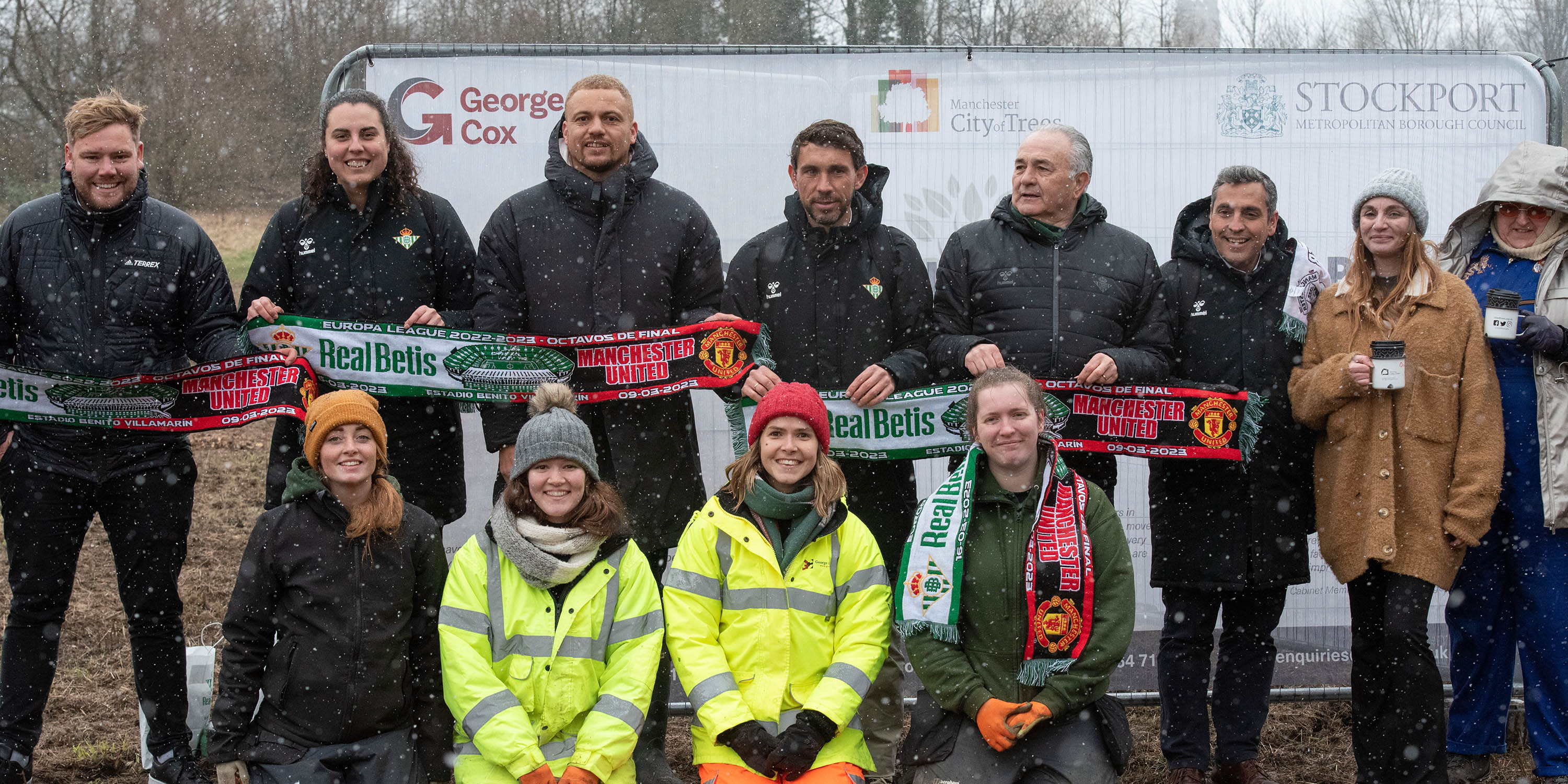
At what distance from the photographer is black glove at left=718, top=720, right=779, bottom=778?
372cm

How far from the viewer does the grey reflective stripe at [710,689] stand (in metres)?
3.81

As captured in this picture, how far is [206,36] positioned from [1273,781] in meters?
21.1

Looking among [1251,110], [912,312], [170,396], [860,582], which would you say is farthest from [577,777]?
[1251,110]

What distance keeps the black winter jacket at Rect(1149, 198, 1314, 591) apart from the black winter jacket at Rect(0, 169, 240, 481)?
11.9 ft

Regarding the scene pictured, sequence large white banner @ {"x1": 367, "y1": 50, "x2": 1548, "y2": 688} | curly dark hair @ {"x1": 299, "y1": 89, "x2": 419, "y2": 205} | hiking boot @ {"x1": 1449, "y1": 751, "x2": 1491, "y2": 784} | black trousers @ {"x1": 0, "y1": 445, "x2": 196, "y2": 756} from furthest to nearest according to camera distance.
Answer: large white banner @ {"x1": 367, "y1": 50, "x2": 1548, "y2": 688} < hiking boot @ {"x1": 1449, "y1": 751, "x2": 1491, "y2": 784} < curly dark hair @ {"x1": 299, "y1": 89, "x2": 419, "y2": 205} < black trousers @ {"x1": 0, "y1": 445, "x2": 196, "y2": 756}

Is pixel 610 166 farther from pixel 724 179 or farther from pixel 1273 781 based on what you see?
pixel 1273 781

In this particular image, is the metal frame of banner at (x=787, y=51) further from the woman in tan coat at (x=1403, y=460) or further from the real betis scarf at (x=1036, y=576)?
the real betis scarf at (x=1036, y=576)

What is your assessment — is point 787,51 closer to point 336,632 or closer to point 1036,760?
point 336,632

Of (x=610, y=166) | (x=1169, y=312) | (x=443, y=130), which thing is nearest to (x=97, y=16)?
(x=443, y=130)

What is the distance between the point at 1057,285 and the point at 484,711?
8.29ft

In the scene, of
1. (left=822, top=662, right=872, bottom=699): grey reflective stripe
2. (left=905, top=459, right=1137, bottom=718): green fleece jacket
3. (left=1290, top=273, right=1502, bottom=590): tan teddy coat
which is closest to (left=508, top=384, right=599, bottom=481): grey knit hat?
(left=822, top=662, right=872, bottom=699): grey reflective stripe

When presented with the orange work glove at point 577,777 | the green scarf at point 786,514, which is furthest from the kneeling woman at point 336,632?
the green scarf at point 786,514

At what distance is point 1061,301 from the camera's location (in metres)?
4.63

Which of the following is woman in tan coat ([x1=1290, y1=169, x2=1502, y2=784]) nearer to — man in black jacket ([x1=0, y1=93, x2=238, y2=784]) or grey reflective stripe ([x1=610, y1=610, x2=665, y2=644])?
grey reflective stripe ([x1=610, y1=610, x2=665, y2=644])
